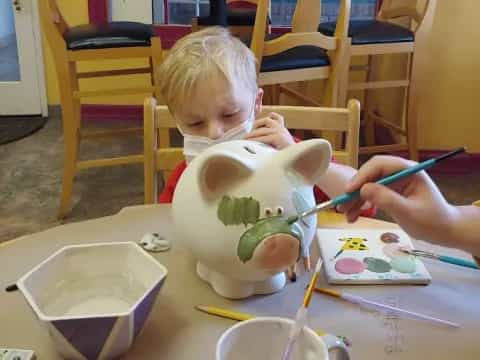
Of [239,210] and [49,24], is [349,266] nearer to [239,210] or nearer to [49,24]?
[239,210]

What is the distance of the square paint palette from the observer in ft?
2.63

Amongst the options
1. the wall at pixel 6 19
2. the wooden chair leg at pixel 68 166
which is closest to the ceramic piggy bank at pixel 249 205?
the wooden chair leg at pixel 68 166

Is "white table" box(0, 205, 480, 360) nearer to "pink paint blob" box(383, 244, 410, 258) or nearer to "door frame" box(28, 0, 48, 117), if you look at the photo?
"pink paint blob" box(383, 244, 410, 258)

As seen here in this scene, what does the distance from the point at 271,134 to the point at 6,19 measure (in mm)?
2844

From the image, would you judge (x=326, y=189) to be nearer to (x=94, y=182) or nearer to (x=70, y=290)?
(x=70, y=290)

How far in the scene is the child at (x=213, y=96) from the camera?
927 mm

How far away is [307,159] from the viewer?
712 millimetres

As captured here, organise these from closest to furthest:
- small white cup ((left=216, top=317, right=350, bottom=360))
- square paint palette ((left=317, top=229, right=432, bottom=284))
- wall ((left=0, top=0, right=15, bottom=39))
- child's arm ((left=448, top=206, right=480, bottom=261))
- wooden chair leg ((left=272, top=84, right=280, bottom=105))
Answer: small white cup ((left=216, top=317, right=350, bottom=360))
child's arm ((left=448, top=206, right=480, bottom=261))
square paint palette ((left=317, top=229, right=432, bottom=284))
wooden chair leg ((left=272, top=84, right=280, bottom=105))
wall ((left=0, top=0, right=15, bottom=39))

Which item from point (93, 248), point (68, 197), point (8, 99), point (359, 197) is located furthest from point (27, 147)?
point (359, 197)

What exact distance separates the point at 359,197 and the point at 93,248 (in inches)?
12.4

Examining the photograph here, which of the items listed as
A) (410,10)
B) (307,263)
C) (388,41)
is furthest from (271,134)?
(410,10)

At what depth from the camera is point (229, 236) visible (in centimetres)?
69

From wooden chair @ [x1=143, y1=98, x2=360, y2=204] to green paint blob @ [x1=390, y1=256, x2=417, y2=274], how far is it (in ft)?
1.15

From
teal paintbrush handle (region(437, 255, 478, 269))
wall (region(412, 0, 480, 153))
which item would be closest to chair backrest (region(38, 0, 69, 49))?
wall (region(412, 0, 480, 153))
